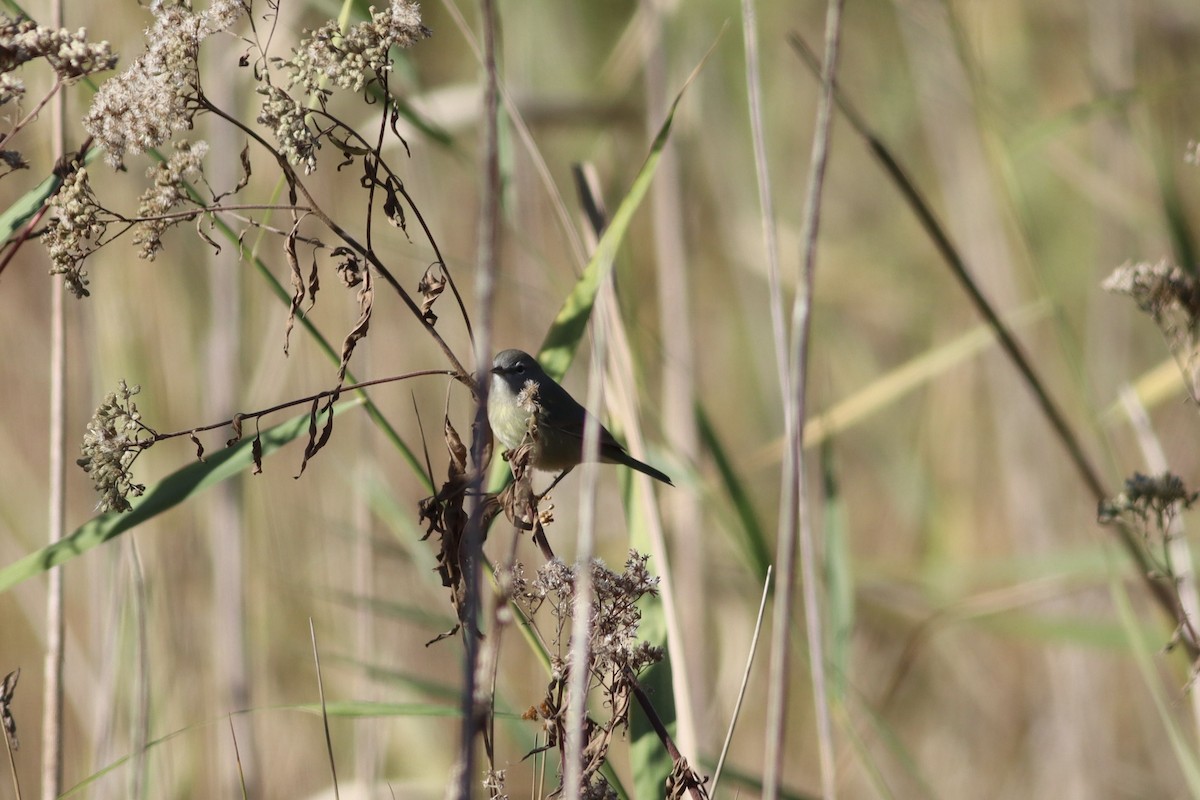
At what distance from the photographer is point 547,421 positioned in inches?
87.1

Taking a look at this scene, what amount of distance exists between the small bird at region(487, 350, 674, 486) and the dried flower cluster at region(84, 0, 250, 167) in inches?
33.2

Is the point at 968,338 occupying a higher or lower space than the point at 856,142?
lower

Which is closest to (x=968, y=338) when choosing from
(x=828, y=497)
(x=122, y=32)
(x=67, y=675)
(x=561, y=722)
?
(x=828, y=497)

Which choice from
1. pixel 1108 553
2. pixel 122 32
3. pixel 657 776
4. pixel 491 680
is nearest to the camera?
pixel 491 680

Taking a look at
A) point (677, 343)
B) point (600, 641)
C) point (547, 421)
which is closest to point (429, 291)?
point (600, 641)

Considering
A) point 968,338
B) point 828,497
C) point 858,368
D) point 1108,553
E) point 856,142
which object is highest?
point 856,142

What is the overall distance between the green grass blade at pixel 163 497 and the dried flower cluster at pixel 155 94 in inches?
17.6

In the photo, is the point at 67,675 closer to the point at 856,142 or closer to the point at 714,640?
the point at 714,640

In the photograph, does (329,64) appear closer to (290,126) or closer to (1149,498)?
(290,126)

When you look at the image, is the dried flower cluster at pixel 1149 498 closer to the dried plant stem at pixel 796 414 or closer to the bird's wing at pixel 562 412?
the dried plant stem at pixel 796 414

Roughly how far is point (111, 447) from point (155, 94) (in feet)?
1.45

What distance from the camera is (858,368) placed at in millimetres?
4344

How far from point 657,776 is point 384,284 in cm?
282

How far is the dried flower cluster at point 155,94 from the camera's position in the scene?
134 cm
